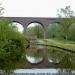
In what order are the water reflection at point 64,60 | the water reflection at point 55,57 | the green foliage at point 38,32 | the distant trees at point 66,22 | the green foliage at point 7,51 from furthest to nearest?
1. the green foliage at point 38,32
2. the distant trees at point 66,22
3. the water reflection at point 55,57
4. the green foliage at point 7,51
5. the water reflection at point 64,60

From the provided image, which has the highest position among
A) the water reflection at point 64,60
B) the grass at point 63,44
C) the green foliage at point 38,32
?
the water reflection at point 64,60

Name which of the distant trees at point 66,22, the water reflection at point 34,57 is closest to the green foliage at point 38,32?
the distant trees at point 66,22

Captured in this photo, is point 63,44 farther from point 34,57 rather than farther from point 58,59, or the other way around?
point 58,59

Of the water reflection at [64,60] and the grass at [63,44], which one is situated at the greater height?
the water reflection at [64,60]

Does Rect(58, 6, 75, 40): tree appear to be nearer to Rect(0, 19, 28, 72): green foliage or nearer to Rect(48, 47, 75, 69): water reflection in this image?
Rect(0, 19, 28, 72): green foliage

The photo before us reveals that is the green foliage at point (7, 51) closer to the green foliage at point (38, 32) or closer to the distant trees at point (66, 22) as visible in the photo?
the distant trees at point (66, 22)

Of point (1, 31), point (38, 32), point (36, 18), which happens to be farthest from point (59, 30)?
point (1, 31)

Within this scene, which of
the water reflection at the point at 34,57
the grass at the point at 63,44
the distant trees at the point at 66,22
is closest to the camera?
the water reflection at the point at 34,57

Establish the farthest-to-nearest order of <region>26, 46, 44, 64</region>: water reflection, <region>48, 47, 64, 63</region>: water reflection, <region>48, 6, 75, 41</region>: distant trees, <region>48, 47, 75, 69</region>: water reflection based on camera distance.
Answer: <region>48, 6, 75, 41</region>: distant trees < <region>26, 46, 44, 64</region>: water reflection < <region>48, 47, 64, 63</region>: water reflection < <region>48, 47, 75, 69</region>: water reflection

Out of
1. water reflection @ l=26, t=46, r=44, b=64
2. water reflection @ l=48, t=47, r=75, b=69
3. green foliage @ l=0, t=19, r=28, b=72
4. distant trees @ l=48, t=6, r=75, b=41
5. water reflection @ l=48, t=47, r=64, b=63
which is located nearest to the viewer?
water reflection @ l=48, t=47, r=75, b=69

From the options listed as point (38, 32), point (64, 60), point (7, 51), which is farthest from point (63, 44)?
point (38, 32)

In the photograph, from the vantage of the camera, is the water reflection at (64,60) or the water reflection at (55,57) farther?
the water reflection at (55,57)

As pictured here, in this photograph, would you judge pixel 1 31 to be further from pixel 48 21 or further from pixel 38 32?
pixel 38 32

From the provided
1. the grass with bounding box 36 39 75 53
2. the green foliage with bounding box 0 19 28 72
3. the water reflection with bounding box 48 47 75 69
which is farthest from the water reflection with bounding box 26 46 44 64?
the grass with bounding box 36 39 75 53
